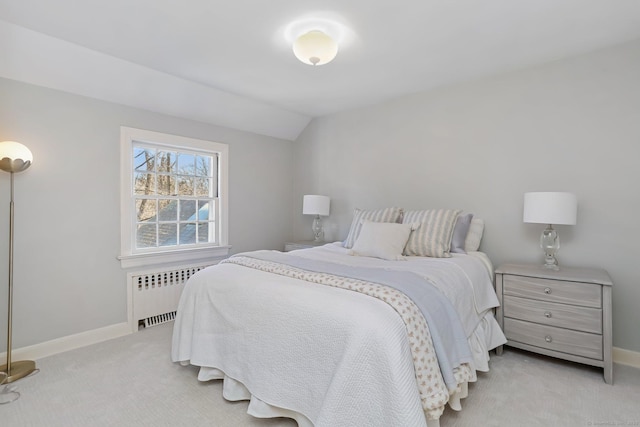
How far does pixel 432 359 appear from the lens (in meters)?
1.40

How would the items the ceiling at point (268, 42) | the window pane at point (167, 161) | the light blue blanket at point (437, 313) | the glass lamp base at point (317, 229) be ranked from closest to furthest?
the light blue blanket at point (437, 313)
the ceiling at point (268, 42)
the window pane at point (167, 161)
the glass lamp base at point (317, 229)

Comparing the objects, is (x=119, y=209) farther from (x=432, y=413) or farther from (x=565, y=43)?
(x=565, y=43)

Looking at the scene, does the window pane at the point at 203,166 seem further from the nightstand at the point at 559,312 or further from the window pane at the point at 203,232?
the nightstand at the point at 559,312

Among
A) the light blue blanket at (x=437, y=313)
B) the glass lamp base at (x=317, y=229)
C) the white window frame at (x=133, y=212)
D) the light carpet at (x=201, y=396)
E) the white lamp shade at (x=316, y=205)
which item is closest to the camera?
the light blue blanket at (x=437, y=313)

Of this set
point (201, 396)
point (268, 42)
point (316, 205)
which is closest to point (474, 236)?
point (316, 205)

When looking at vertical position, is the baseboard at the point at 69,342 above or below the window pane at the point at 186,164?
below

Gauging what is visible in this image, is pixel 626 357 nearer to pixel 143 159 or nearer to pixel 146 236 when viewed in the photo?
pixel 146 236

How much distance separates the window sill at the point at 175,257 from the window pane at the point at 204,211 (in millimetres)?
358

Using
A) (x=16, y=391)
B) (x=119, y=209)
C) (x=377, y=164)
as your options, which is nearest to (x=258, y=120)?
(x=377, y=164)

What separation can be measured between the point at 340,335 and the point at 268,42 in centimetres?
204

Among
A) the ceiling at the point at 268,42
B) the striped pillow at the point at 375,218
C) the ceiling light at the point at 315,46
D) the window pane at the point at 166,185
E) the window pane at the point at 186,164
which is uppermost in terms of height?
the ceiling at the point at 268,42

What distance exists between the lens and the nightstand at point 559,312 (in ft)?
6.78

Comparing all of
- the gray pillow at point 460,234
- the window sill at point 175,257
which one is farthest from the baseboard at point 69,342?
the gray pillow at point 460,234

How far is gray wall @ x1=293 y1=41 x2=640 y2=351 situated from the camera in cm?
236
